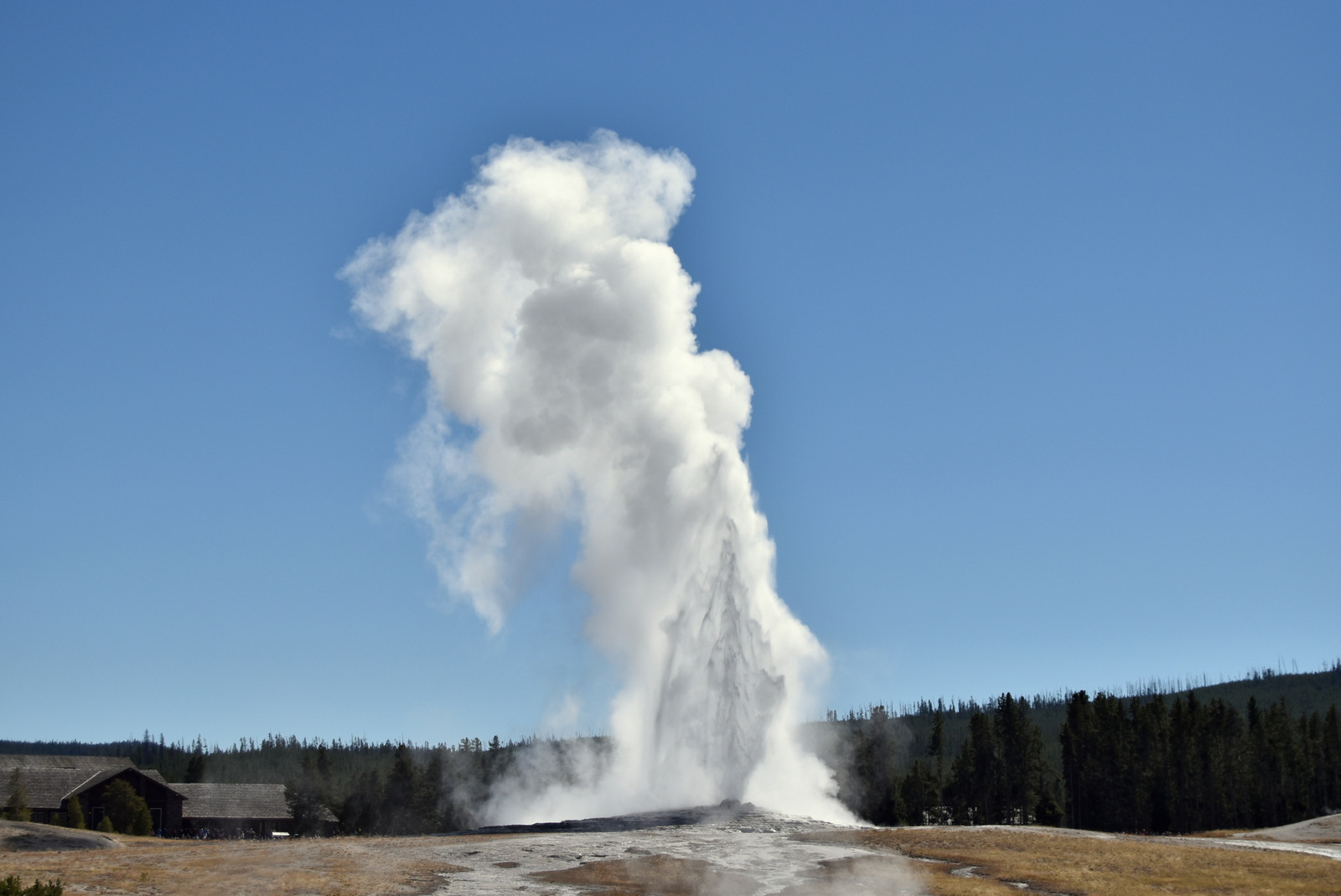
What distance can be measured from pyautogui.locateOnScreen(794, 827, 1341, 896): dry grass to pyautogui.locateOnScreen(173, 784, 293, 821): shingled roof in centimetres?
6902

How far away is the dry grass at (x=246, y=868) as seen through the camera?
33031mm

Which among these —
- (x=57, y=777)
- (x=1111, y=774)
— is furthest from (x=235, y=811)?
(x=1111, y=774)

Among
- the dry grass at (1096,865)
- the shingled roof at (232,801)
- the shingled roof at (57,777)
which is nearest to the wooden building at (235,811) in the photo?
the shingled roof at (232,801)

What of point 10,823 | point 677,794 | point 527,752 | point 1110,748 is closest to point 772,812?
point 677,794

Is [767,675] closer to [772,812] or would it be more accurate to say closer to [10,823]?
[772,812]

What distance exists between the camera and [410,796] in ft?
357

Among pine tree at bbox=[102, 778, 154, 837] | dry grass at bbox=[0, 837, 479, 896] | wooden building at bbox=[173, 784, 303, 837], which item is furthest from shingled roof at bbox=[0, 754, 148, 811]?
dry grass at bbox=[0, 837, 479, 896]

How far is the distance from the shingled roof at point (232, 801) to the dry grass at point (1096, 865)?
226 ft

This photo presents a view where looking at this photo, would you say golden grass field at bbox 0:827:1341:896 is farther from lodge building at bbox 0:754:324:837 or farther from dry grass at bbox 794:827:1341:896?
lodge building at bbox 0:754:324:837

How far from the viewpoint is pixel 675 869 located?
128 feet

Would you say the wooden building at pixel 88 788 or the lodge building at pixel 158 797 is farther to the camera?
the lodge building at pixel 158 797

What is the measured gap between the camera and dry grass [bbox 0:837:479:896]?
33.0 meters

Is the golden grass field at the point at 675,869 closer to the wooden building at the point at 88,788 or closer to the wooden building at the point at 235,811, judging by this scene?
the wooden building at the point at 88,788

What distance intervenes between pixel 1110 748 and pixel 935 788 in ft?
49.6
